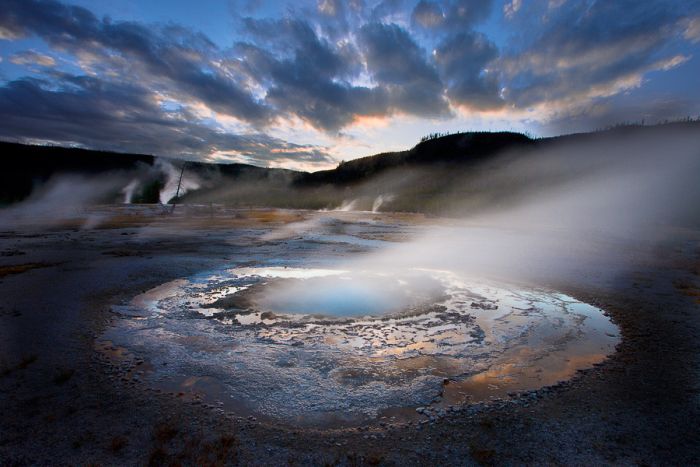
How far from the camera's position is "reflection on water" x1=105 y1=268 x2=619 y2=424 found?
A: 4.47 metres

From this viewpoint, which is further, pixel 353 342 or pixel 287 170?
pixel 287 170

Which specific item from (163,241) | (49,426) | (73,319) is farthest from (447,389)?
(163,241)

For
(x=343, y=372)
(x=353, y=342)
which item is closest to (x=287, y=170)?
(x=353, y=342)

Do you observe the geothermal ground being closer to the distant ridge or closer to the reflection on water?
the reflection on water

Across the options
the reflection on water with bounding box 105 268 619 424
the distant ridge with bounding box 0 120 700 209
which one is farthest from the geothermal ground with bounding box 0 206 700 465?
the distant ridge with bounding box 0 120 700 209

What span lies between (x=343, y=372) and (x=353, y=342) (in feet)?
3.41

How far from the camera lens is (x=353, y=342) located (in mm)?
6023

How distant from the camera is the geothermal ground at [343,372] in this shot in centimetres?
346

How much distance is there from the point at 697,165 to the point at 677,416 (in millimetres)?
82463

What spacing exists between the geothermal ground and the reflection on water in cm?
4

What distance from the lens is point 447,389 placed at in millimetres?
4582

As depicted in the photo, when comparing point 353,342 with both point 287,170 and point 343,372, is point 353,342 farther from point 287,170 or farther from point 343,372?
point 287,170

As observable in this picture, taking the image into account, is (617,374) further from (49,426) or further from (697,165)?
(697,165)

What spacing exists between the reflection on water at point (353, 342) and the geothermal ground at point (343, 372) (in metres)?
0.04
